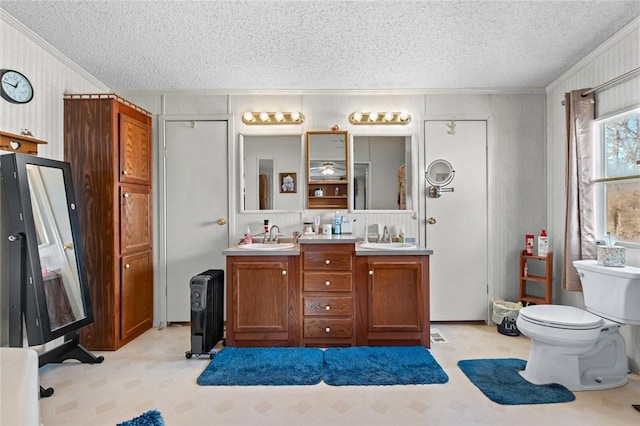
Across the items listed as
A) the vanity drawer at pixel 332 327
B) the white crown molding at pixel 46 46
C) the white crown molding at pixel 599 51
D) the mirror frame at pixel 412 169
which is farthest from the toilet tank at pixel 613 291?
the white crown molding at pixel 46 46

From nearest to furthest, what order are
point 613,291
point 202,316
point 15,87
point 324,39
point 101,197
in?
point 613,291
point 15,87
point 324,39
point 202,316
point 101,197

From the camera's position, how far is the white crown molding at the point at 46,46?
2.07 meters

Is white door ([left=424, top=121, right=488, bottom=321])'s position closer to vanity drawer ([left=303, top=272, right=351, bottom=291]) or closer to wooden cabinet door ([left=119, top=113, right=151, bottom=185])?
vanity drawer ([left=303, top=272, right=351, bottom=291])

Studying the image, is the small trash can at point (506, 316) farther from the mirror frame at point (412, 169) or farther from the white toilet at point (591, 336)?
the mirror frame at point (412, 169)

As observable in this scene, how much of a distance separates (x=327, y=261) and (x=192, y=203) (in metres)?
1.51

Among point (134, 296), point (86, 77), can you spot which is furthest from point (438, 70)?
point (134, 296)

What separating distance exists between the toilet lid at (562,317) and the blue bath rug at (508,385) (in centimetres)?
40

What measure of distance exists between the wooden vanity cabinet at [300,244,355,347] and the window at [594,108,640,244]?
192cm

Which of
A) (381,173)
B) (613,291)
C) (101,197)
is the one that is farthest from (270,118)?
(613,291)

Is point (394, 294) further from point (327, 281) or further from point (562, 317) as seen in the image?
point (562, 317)

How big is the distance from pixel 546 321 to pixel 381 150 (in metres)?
1.91

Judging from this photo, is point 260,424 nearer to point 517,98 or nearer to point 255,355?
point 255,355

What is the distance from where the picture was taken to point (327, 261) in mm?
2641

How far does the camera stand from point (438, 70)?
9.14 ft
